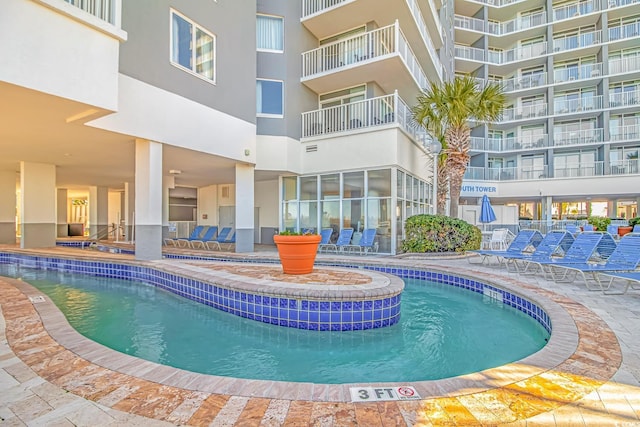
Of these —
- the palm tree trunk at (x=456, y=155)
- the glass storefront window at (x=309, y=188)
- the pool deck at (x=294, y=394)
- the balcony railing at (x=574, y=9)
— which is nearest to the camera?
the pool deck at (x=294, y=394)

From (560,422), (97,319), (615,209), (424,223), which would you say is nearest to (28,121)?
(97,319)

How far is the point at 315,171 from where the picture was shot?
42.4 ft

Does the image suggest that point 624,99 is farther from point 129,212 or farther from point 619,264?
point 129,212

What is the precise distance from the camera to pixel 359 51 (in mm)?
12555

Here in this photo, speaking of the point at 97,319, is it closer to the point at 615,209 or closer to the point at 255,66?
the point at 255,66

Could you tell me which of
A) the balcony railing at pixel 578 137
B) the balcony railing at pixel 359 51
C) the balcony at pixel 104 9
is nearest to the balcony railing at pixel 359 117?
the balcony railing at pixel 359 51

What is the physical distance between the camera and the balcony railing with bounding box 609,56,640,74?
2388 centimetres

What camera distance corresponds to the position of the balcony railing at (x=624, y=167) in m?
23.2

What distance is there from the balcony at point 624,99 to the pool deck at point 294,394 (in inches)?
1116

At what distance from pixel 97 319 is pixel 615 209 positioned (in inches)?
1279

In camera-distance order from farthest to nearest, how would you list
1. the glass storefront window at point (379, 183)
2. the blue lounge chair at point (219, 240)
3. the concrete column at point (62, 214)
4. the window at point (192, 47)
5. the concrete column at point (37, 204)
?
the concrete column at point (62, 214) → the blue lounge chair at point (219, 240) → the concrete column at point (37, 204) → the glass storefront window at point (379, 183) → the window at point (192, 47)

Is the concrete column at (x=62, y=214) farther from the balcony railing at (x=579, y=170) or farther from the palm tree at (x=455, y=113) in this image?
the balcony railing at (x=579, y=170)

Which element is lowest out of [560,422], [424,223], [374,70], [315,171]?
[560,422]

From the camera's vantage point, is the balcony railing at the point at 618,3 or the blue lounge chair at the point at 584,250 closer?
the blue lounge chair at the point at 584,250
